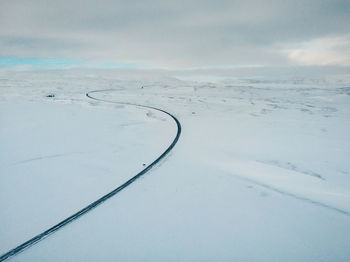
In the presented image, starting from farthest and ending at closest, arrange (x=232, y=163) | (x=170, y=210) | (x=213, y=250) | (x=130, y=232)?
(x=232, y=163) → (x=170, y=210) → (x=130, y=232) → (x=213, y=250)

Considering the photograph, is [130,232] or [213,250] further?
[130,232]

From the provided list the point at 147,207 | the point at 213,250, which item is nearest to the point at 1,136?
the point at 147,207

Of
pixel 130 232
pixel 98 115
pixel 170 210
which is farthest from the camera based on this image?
pixel 98 115

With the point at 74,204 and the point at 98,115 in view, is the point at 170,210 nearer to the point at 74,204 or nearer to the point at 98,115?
the point at 74,204

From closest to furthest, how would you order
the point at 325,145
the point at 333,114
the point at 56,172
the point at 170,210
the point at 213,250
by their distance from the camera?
1. the point at 213,250
2. the point at 170,210
3. the point at 56,172
4. the point at 325,145
5. the point at 333,114

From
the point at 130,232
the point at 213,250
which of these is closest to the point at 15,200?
the point at 130,232

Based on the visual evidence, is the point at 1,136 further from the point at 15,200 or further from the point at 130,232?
the point at 130,232

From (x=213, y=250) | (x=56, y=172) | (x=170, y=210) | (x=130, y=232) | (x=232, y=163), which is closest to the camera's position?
(x=213, y=250)

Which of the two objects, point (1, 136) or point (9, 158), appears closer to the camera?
point (9, 158)
